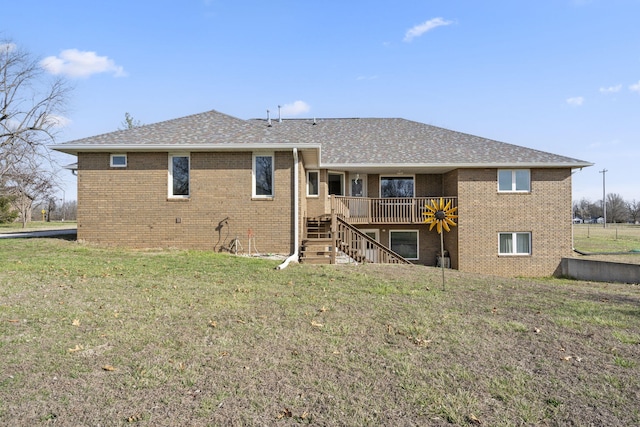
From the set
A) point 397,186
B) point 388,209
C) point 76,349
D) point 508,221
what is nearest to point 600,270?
point 508,221

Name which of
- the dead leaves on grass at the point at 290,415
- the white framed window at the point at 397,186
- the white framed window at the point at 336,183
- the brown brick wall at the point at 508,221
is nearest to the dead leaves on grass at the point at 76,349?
the dead leaves on grass at the point at 290,415

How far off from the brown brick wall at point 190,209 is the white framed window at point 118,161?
0.60ft

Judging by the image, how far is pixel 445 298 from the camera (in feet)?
24.5

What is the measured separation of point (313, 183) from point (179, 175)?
6173 millimetres

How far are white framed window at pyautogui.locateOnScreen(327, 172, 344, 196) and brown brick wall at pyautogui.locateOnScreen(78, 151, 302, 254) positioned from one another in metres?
5.51

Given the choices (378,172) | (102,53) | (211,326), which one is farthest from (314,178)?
(211,326)

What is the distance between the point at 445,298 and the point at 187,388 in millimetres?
5225

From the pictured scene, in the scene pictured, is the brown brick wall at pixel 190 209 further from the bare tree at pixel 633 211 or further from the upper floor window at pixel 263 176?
the bare tree at pixel 633 211

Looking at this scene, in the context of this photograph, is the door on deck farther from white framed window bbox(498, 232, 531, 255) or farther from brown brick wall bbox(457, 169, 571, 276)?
white framed window bbox(498, 232, 531, 255)

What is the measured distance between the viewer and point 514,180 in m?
17.8

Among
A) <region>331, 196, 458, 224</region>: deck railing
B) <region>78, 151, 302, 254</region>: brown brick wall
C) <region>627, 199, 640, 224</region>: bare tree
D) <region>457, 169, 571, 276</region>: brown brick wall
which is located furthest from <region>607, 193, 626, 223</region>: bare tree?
<region>78, 151, 302, 254</region>: brown brick wall

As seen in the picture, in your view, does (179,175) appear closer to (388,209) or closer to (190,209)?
(190,209)

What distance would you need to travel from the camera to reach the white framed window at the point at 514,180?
1773cm

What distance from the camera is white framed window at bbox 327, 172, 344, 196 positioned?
62.0 feet
